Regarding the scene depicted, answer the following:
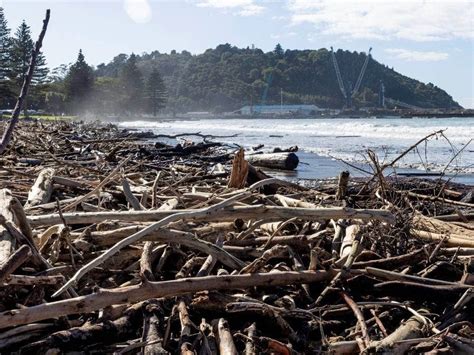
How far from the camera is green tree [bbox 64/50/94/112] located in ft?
327

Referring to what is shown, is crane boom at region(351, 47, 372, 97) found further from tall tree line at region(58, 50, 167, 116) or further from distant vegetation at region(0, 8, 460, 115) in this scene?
tall tree line at region(58, 50, 167, 116)

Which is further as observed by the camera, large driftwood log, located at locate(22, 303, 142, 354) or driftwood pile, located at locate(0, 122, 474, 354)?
driftwood pile, located at locate(0, 122, 474, 354)

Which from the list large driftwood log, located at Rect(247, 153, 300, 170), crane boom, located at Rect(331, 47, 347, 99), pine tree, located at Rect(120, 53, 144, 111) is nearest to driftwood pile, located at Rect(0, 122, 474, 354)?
large driftwood log, located at Rect(247, 153, 300, 170)

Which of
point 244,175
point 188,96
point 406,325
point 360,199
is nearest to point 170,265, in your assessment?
point 406,325

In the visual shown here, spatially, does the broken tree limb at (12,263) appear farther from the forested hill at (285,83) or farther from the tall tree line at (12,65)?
the forested hill at (285,83)

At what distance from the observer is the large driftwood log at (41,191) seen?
3.77 meters

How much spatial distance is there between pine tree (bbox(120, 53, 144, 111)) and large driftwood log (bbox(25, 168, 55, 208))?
422ft

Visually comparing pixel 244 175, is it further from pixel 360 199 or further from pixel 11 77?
pixel 11 77

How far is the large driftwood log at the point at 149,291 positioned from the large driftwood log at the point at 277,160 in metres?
11.4

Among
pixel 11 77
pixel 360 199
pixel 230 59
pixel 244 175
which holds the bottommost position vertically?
pixel 360 199

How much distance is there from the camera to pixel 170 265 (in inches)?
114

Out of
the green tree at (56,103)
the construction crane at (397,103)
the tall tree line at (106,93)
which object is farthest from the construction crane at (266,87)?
the green tree at (56,103)

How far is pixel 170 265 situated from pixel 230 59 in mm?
193367

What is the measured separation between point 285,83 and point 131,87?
61.8m
